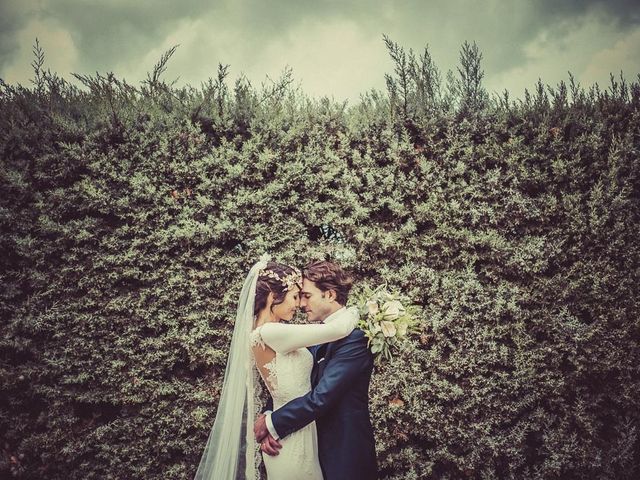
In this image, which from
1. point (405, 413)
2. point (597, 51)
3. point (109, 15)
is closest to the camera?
point (405, 413)

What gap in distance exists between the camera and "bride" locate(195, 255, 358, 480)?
2441 millimetres

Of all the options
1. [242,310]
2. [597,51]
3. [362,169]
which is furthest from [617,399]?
[597,51]

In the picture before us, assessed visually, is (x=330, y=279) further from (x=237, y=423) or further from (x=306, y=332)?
(x=237, y=423)

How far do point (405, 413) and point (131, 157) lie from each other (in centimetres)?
391

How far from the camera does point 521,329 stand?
12.3ft

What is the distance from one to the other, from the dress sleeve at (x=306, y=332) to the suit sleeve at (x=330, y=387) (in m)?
0.15

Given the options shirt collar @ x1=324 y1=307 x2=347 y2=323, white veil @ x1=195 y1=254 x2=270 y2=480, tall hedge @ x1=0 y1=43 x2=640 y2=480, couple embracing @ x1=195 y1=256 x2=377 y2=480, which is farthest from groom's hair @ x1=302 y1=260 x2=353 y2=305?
tall hedge @ x1=0 y1=43 x2=640 y2=480

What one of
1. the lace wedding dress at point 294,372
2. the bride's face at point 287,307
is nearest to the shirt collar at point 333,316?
the lace wedding dress at point 294,372

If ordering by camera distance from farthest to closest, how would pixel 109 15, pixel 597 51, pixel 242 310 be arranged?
pixel 109 15
pixel 597 51
pixel 242 310

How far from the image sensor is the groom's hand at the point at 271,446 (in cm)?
243

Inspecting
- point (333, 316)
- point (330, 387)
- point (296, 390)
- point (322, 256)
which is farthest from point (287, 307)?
point (322, 256)

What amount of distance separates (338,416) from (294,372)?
1.41 ft

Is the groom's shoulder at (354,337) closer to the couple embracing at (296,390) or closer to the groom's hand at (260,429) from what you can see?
the couple embracing at (296,390)

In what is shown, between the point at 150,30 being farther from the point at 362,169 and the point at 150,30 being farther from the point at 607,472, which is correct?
the point at 607,472
